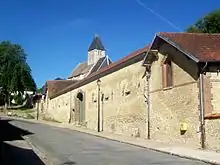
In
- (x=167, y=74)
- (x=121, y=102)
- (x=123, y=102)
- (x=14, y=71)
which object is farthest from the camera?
(x=14, y=71)

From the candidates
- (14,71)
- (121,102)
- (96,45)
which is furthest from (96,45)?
(121,102)

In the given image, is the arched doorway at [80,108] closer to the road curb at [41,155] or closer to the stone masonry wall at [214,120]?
the road curb at [41,155]

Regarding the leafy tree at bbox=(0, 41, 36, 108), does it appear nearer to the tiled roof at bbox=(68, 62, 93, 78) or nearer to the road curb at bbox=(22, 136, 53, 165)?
the tiled roof at bbox=(68, 62, 93, 78)

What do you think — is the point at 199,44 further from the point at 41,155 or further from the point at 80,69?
the point at 80,69

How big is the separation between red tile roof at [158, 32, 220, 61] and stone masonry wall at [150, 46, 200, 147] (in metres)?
0.68

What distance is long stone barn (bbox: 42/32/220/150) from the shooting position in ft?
64.8

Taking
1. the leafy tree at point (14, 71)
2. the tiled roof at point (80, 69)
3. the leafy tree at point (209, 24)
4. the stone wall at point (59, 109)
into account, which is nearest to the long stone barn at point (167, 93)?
the stone wall at point (59, 109)

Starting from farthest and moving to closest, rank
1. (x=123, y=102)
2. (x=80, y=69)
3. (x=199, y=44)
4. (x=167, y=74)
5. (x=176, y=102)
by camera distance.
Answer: (x=80, y=69) < (x=123, y=102) < (x=167, y=74) < (x=176, y=102) < (x=199, y=44)

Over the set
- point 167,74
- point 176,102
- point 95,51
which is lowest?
point 176,102

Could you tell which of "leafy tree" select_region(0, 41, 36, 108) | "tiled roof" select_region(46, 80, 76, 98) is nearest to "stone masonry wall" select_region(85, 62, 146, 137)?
"tiled roof" select_region(46, 80, 76, 98)

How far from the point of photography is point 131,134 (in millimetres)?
29062

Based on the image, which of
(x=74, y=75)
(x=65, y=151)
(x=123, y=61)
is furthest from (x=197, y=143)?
(x=74, y=75)

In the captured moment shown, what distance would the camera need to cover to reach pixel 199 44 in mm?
21500

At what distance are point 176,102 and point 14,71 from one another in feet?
224
